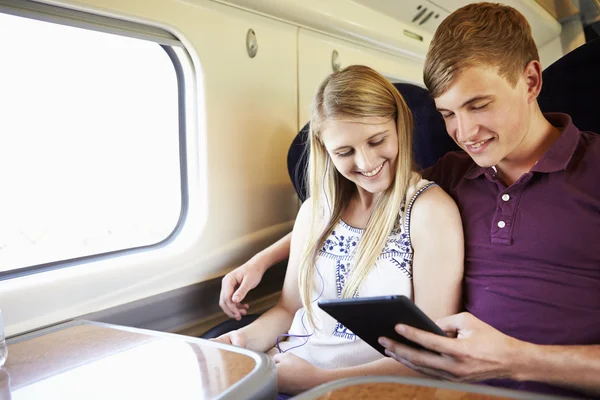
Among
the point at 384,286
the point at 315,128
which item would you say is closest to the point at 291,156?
the point at 315,128

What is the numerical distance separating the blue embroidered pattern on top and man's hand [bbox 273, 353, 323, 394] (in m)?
0.16

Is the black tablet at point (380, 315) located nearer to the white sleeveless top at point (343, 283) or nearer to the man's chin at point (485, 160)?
the white sleeveless top at point (343, 283)

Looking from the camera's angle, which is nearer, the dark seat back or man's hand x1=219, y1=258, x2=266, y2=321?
the dark seat back

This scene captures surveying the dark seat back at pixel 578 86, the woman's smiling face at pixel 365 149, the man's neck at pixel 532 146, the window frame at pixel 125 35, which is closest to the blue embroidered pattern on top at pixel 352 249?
the woman's smiling face at pixel 365 149

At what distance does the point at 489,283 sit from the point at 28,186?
4.37 ft

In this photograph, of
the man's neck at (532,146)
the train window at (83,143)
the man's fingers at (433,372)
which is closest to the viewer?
the man's fingers at (433,372)

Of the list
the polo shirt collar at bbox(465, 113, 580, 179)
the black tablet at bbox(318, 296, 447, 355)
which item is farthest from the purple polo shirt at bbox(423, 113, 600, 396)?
the black tablet at bbox(318, 296, 447, 355)

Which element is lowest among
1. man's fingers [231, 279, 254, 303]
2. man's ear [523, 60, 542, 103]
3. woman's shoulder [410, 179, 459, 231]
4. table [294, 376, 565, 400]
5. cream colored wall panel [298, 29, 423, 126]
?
table [294, 376, 565, 400]

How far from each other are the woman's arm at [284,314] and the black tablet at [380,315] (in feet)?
1.88

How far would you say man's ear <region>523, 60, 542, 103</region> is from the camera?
57.1 inches

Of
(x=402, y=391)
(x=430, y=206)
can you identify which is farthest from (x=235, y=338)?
(x=402, y=391)

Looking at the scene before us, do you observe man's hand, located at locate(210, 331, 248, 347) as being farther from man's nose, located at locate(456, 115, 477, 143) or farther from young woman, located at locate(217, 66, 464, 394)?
man's nose, located at locate(456, 115, 477, 143)

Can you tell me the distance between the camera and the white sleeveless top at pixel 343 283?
156 centimetres

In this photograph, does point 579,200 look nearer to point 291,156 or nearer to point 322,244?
point 322,244
